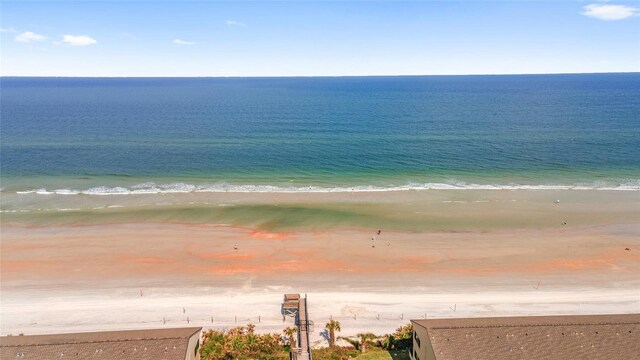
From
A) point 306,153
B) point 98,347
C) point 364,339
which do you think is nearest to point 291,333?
point 364,339

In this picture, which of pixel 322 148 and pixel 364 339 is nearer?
pixel 364 339

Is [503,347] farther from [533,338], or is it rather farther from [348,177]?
[348,177]

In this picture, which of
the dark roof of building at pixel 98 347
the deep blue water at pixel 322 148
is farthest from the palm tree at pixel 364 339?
the deep blue water at pixel 322 148

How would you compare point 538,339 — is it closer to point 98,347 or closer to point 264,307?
point 264,307

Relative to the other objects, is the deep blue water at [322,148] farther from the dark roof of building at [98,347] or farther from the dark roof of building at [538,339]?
the dark roof of building at [98,347]

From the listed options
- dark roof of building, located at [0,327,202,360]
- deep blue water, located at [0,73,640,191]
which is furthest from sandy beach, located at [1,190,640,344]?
deep blue water, located at [0,73,640,191]

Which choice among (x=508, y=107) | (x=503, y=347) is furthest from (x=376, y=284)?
(x=508, y=107)
